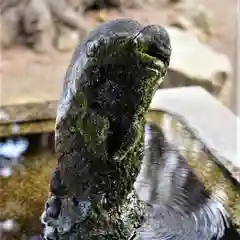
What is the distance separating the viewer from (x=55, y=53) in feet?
11.5

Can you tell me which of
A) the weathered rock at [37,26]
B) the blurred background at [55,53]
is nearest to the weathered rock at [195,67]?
the blurred background at [55,53]

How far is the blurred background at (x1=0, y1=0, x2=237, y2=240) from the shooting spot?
1609 mm

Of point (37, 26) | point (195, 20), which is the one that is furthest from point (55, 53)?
point (195, 20)

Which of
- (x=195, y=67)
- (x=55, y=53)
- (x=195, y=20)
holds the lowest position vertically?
(x=55, y=53)

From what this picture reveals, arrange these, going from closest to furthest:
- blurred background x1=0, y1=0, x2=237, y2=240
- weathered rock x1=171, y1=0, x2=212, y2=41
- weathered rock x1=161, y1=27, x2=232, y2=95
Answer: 1. blurred background x1=0, y1=0, x2=237, y2=240
2. weathered rock x1=161, y1=27, x2=232, y2=95
3. weathered rock x1=171, y1=0, x2=212, y2=41

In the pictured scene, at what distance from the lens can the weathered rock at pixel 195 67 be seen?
2.88 m

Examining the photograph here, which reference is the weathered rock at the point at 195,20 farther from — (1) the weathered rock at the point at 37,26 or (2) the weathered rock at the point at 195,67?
(1) the weathered rock at the point at 37,26

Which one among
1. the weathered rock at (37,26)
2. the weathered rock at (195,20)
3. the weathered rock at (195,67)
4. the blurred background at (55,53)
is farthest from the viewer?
the weathered rock at (195,20)

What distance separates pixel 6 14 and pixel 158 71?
2.65 meters

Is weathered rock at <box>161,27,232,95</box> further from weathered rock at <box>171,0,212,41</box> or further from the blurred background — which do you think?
weathered rock at <box>171,0,212,41</box>

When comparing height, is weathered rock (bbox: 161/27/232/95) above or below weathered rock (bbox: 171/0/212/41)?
above

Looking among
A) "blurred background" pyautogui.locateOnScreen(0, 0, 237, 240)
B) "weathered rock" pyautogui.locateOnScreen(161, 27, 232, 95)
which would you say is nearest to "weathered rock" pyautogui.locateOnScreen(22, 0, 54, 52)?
"blurred background" pyautogui.locateOnScreen(0, 0, 237, 240)

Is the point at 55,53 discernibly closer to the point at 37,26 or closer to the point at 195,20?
the point at 37,26

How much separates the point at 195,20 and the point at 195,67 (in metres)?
0.97
